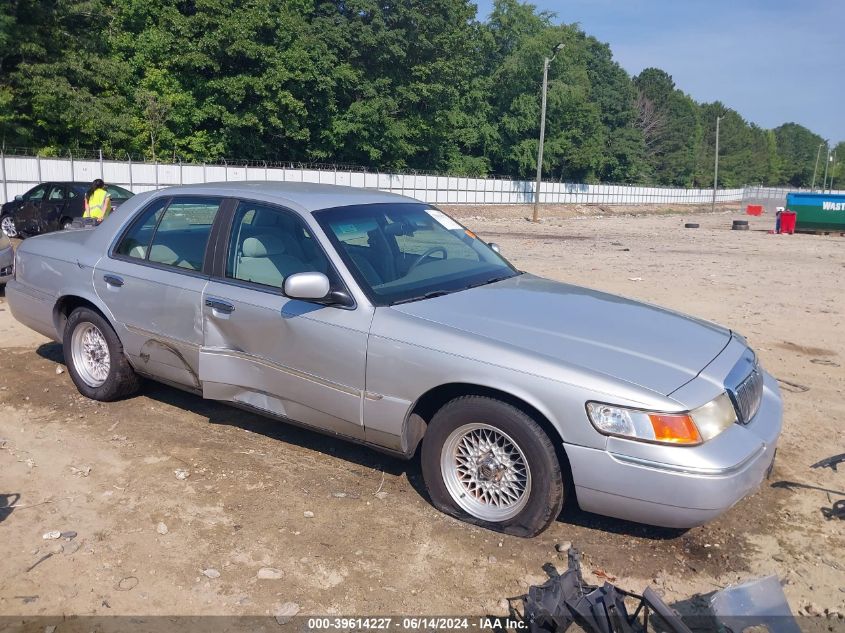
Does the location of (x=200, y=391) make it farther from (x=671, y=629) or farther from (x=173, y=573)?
(x=671, y=629)

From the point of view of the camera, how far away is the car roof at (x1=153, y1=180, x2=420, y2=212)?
466 centimetres

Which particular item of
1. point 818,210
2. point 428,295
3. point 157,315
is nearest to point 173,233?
point 157,315

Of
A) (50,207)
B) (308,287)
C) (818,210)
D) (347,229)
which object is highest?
(347,229)

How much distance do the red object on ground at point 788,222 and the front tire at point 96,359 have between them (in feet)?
104

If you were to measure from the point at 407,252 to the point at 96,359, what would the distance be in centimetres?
268

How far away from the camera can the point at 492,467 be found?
373cm

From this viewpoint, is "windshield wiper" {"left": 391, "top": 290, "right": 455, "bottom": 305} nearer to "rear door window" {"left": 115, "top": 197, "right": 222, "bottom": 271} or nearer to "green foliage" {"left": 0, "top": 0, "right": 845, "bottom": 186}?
"rear door window" {"left": 115, "top": 197, "right": 222, "bottom": 271}

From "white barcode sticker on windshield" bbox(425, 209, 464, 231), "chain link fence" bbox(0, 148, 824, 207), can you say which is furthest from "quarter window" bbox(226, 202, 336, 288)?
"chain link fence" bbox(0, 148, 824, 207)

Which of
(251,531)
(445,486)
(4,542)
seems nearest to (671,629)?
(445,486)

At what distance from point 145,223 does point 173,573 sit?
2.82 metres

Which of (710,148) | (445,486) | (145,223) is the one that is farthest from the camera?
(710,148)

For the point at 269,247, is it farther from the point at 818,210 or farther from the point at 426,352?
the point at 818,210

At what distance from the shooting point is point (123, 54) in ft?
129

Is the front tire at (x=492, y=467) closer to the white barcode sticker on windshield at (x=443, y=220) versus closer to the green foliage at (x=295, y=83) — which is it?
the white barcode sticker on windshield at (x=443, y=220)
